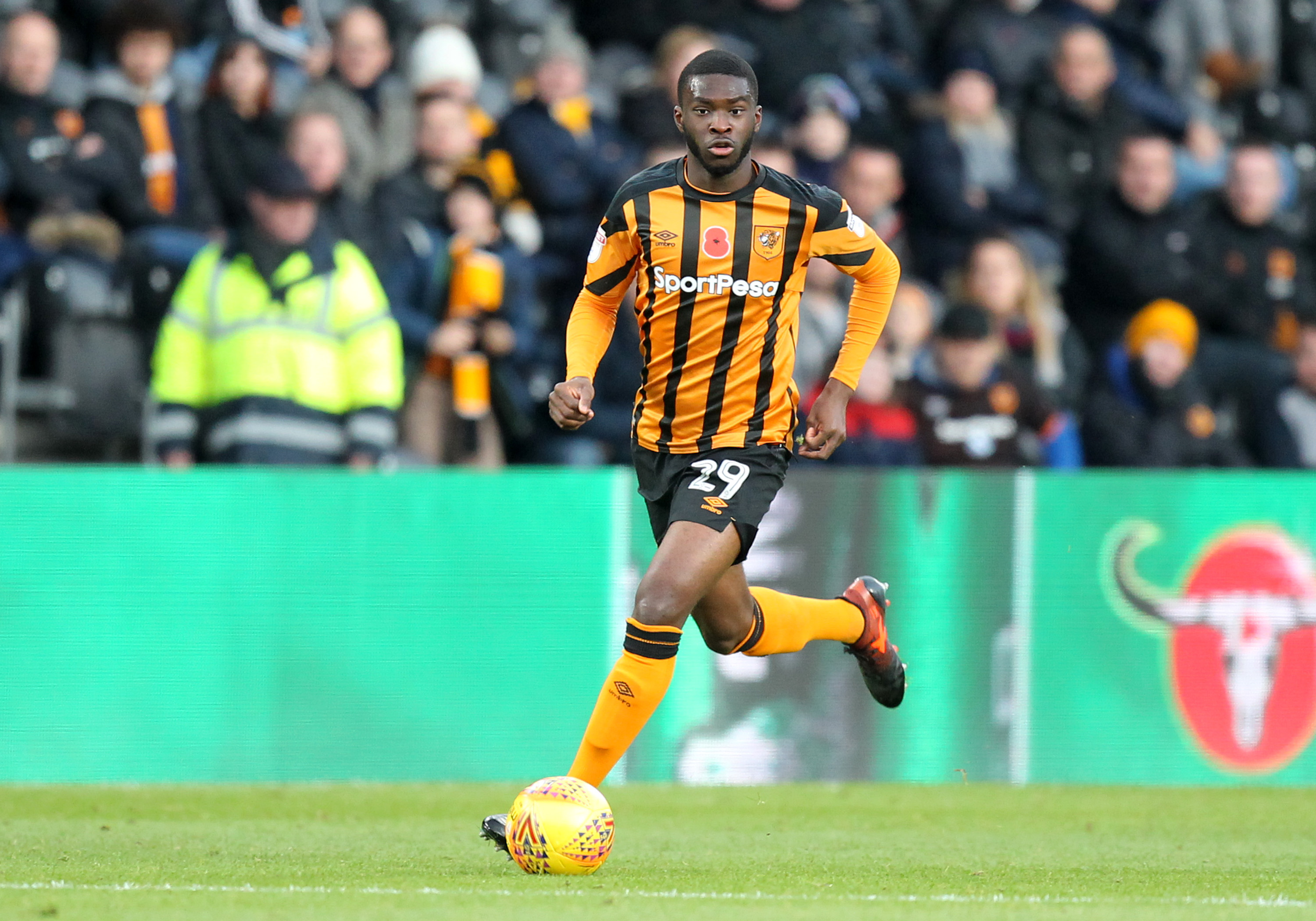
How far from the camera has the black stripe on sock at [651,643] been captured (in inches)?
231

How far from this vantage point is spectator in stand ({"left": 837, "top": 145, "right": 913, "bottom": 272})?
11.0 m

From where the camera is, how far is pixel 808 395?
33.7ft

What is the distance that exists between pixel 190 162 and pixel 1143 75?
6.43m

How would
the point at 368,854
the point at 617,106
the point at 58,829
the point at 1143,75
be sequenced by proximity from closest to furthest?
the point at 368,854, the point at 58,829, the point at 617,106, the point at 1143,75

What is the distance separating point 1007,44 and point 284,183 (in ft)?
17.2

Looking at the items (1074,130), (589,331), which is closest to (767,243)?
(589,331)

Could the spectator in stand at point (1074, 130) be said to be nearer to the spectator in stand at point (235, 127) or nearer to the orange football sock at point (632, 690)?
the spectator in stand at point (235, 127)

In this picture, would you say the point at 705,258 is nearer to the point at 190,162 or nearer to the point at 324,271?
the point at 324,271

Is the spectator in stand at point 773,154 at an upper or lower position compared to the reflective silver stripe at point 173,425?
upper

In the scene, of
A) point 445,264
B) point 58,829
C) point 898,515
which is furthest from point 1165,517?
point 58,829

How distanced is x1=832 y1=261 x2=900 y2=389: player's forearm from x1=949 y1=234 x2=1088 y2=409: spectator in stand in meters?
4.27

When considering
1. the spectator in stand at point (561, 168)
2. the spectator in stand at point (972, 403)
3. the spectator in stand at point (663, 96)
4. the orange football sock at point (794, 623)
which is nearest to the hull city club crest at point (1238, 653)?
the spectator in stand at point (972, 403)

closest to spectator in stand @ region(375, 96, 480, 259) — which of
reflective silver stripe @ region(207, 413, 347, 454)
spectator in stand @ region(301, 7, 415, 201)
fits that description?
spectator in stand @ region(301, 7, 415, 201)

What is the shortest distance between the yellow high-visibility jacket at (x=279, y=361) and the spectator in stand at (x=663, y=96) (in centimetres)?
234
